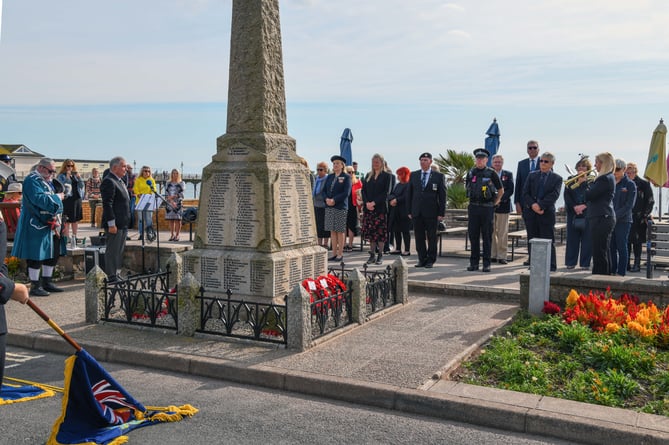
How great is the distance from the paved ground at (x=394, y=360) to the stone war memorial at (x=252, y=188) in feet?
3.83

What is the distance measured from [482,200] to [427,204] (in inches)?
48.6

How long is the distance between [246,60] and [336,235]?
6.48m

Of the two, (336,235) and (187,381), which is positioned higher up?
(336,235)

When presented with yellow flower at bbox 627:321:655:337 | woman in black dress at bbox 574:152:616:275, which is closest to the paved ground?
woman in black dress at bbox 574:152:616:275

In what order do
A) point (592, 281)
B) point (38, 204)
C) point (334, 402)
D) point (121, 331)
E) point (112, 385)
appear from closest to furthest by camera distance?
1. point (112, 385)
2. point (334, 402)
3. point (121, 331)
4. point (592, 281)
5. point (38, 204)

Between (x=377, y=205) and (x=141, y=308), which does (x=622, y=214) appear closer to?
(x=377, y=205)

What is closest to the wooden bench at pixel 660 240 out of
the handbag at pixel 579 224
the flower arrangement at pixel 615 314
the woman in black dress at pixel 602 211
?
the handbag at pixel 579 224

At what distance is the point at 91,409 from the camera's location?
5070 millimetres

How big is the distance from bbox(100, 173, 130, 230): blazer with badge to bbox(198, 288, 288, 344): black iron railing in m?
3.48

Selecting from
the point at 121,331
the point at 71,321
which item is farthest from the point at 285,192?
the point at 71,321

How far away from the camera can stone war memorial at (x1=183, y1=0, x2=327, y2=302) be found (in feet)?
27.9

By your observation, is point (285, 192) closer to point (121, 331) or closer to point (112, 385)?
point (121, 331)

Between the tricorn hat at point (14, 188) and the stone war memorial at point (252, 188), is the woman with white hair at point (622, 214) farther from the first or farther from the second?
the tricorn hat at point (14, 188)

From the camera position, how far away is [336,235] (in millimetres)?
14562
